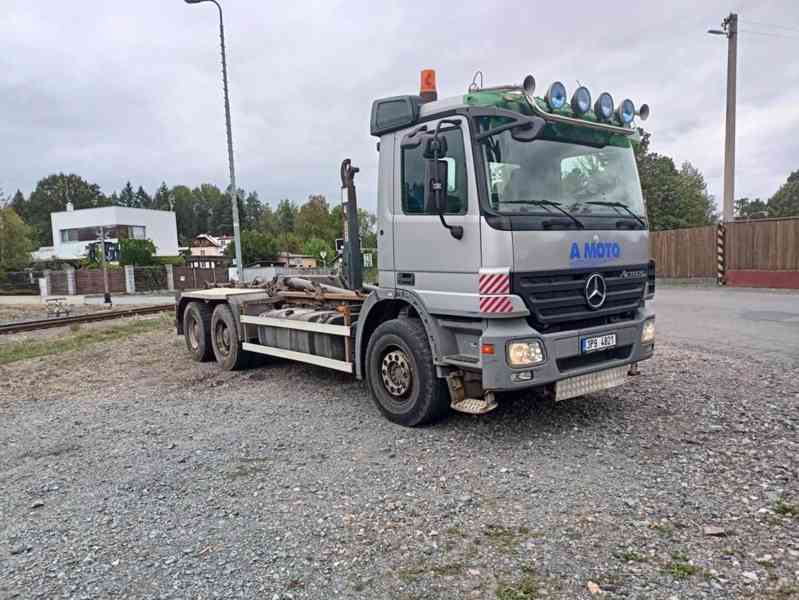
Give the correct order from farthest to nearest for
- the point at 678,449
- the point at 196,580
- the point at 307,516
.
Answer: the point at 678,449
the point at 307,516
the point at 196,580

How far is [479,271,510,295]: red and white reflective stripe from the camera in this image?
4.43 meters

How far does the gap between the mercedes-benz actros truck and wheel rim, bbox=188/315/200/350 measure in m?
4.27

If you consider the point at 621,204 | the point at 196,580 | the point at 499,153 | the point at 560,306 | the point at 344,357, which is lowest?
the point at 196,580

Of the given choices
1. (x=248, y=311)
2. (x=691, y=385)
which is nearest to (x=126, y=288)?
(x=248, y=311)

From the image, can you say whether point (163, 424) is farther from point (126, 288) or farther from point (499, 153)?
point (126, 288)

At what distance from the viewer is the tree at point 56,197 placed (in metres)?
101

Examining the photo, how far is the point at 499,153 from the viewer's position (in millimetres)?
4625

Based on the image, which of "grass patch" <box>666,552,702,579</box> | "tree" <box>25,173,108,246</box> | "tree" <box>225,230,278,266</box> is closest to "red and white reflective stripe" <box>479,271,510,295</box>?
"grass patch" <box>666,552,702,579</box>

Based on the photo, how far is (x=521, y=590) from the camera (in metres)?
2.85

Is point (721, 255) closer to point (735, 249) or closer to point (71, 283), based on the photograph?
point (735, 249)

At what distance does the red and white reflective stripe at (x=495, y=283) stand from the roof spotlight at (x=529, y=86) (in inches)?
59.7

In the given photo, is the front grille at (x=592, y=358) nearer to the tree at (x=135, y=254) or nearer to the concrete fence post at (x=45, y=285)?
the concrete fence post at (x=45, y=285)

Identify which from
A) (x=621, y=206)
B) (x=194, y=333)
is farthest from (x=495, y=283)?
(x=194, y=333)

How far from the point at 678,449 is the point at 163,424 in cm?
481
